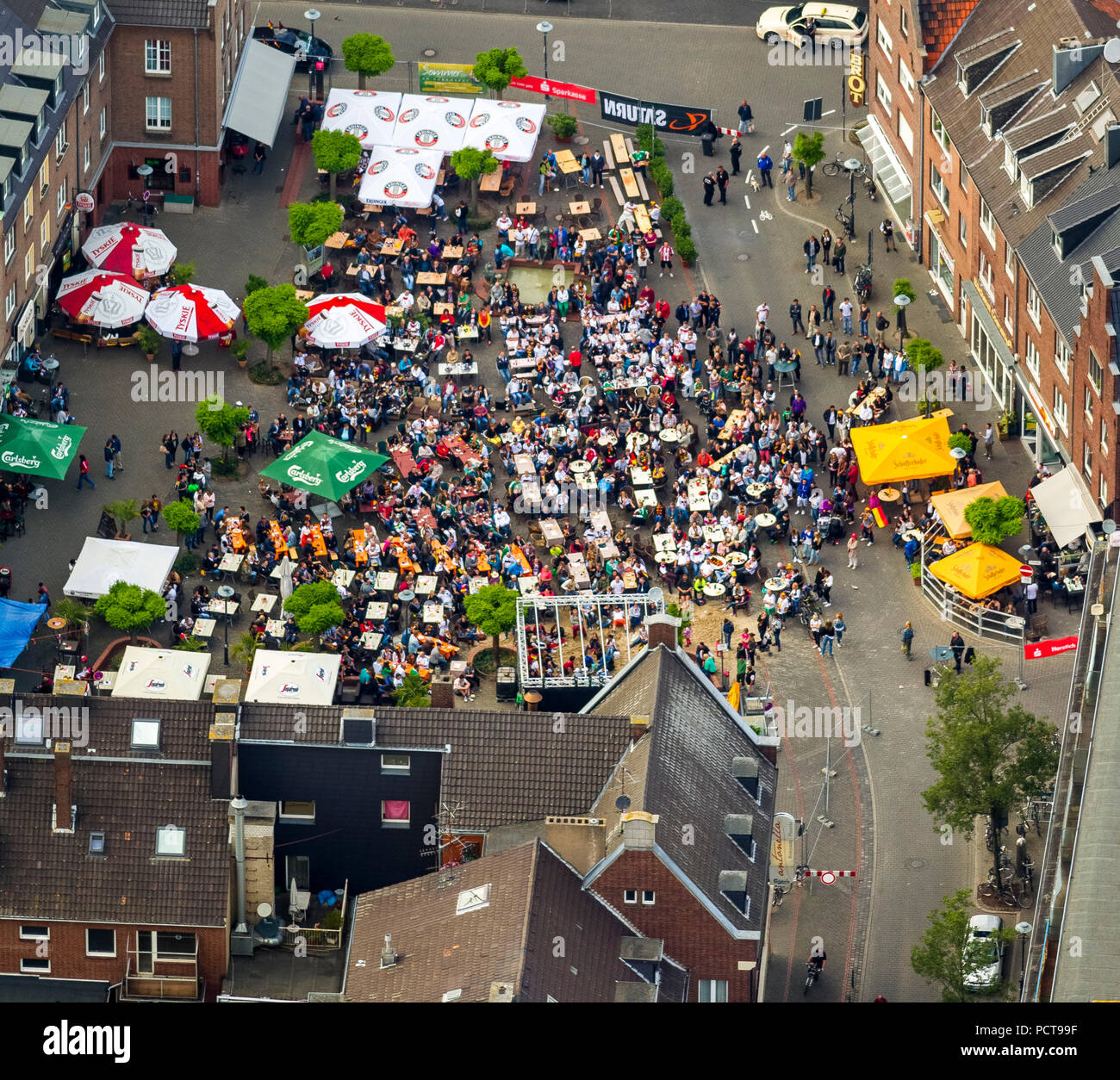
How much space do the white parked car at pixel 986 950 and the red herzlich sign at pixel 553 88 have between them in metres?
66.0

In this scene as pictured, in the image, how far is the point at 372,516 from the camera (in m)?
103

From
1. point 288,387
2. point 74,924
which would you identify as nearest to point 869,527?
point 288,387

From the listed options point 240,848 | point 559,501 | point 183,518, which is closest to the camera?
point 240,848

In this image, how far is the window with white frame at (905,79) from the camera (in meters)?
118

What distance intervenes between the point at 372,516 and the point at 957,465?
28.5m

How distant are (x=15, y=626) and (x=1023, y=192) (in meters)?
52.5

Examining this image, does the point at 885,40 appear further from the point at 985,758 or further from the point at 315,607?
the point at 985,758

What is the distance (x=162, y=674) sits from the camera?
3450 inches

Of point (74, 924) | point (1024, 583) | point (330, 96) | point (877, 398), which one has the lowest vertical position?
point (74, 924)

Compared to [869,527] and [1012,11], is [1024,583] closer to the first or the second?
[869,527]

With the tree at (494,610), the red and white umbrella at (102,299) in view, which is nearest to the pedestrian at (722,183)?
the red and white umbrella at (102,299)

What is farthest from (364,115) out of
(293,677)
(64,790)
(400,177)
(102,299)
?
(64,790)

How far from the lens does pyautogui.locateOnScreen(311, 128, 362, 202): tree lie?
121562mm

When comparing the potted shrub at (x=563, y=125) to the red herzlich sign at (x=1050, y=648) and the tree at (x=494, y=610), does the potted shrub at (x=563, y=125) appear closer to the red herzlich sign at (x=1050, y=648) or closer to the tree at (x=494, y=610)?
the tree at (x=494, y=610)
